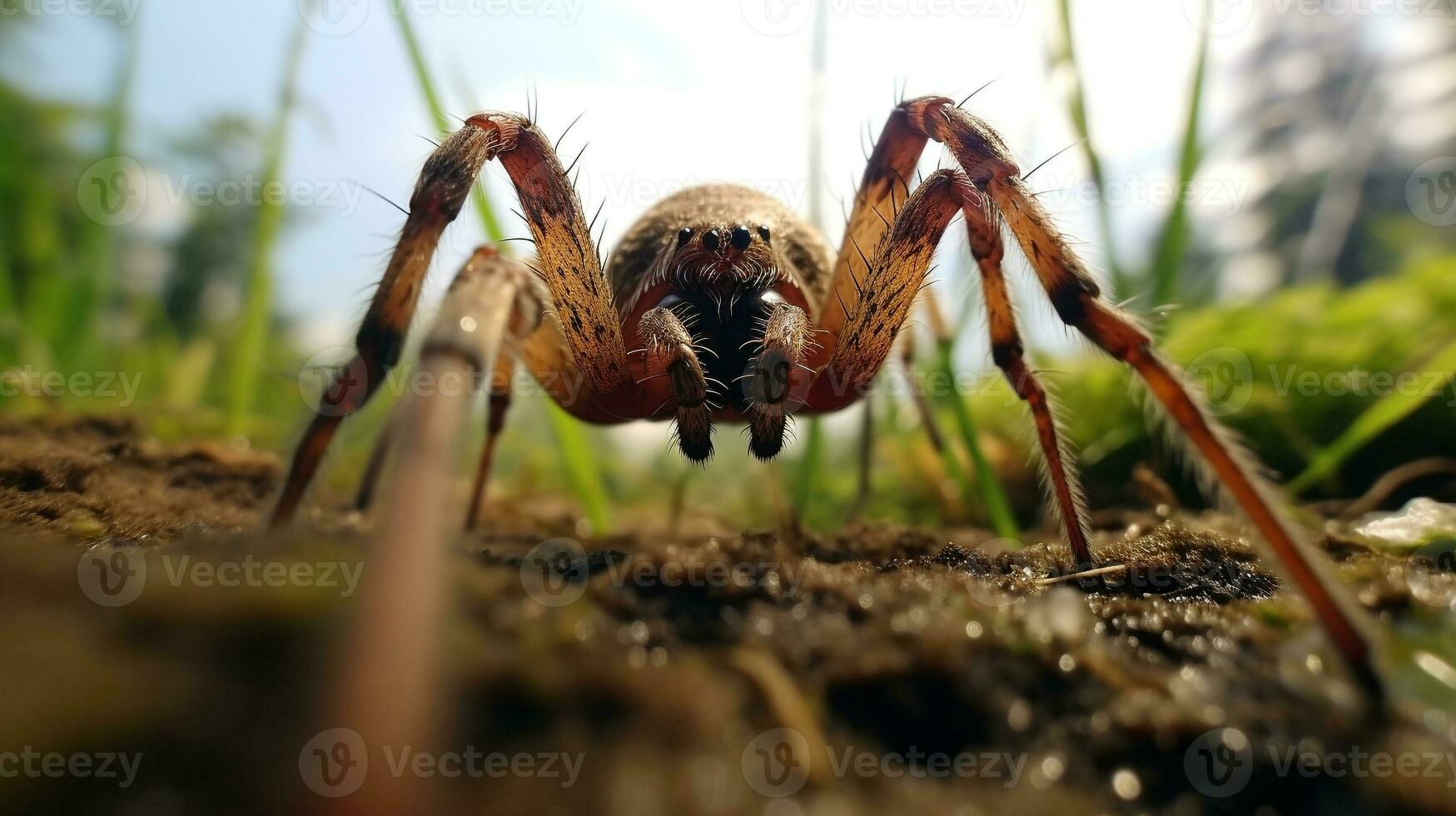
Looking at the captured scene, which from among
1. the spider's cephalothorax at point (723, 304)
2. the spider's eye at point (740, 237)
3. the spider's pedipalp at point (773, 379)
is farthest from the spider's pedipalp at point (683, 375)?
the spider's eye at point (740, 237)

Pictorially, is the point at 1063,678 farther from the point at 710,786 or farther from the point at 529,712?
the point at 529,712

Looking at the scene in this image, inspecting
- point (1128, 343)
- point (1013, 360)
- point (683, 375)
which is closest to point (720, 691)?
point (683, 375)

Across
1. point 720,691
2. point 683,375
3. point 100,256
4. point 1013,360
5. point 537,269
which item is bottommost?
point 720,691

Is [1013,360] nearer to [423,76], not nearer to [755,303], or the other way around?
[755,303]

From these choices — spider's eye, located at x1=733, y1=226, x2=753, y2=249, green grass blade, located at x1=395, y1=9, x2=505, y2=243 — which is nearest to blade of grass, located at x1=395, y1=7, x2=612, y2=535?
green grass blade, located at x1=395, y1=9, x2=505, y2=243

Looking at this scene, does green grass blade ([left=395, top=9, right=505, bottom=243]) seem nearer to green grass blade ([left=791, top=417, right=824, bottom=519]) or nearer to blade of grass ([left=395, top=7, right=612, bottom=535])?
blade of grass ([left=395, top=7, right=612, bottom=535])

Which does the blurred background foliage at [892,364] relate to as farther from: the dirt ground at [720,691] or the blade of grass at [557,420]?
the dirt ground at [720,691]
